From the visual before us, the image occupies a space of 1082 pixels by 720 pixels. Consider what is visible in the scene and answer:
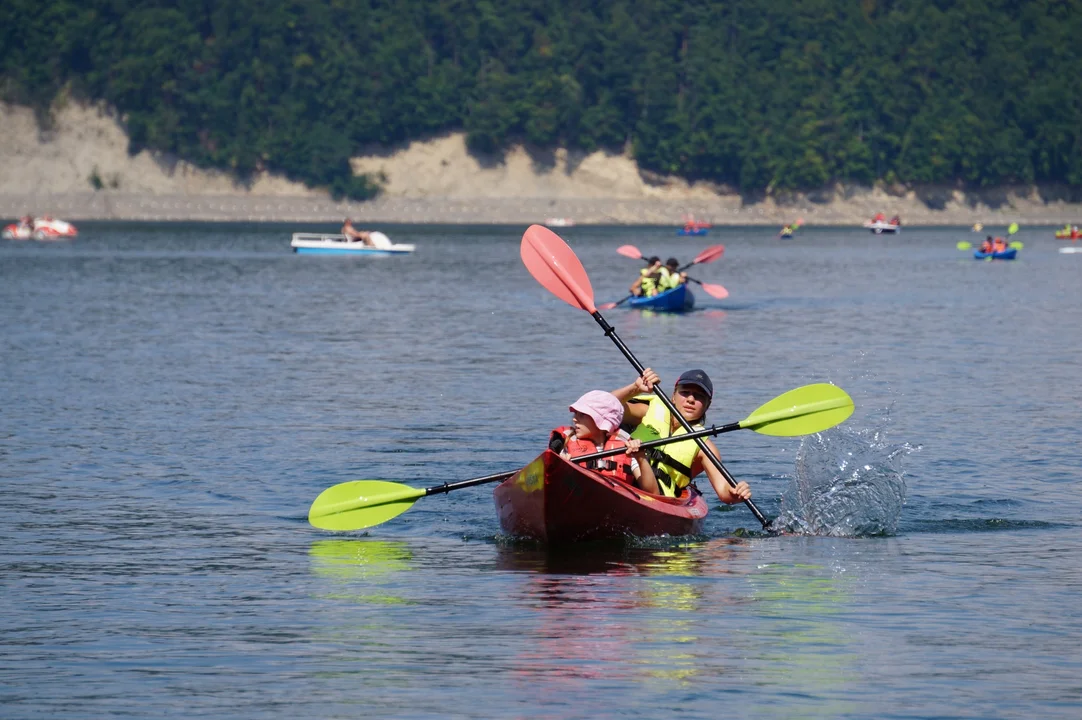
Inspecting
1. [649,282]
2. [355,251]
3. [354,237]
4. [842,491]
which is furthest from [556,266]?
[354,237]

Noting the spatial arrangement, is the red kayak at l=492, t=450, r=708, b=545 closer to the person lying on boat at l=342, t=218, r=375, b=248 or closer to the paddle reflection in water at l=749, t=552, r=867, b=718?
the paddle reflection in water at l=749, t=552, r=867, b=718

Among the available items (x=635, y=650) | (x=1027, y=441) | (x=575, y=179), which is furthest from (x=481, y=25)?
(x=635, y=650)

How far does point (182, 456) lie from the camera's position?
726 inches

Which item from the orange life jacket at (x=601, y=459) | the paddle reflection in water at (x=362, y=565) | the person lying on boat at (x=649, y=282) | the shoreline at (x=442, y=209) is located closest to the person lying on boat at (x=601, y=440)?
the orange life jacket at (x=601, y=459)

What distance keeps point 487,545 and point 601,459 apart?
1351 mm

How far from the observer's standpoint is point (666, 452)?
14.2m

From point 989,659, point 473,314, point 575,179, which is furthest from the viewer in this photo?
point 575,179

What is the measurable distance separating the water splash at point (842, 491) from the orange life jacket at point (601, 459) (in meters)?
2.03

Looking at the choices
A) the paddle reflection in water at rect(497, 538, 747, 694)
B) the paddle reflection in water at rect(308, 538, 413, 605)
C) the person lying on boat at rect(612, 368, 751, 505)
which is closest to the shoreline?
the person lying on boat at rect(612, 368, 751, 505)

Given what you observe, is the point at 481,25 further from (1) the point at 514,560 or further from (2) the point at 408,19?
(1) the point at 514,560

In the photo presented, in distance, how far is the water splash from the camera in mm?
14992

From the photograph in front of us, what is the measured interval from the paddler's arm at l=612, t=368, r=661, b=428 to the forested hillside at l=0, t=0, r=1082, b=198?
126 metres

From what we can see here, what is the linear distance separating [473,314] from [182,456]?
22.9 meters

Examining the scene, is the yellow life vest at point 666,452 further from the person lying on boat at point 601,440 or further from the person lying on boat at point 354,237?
the person lying on boat at point 354,237
